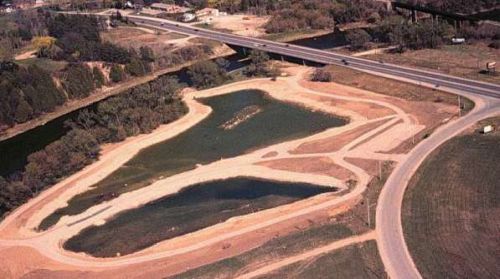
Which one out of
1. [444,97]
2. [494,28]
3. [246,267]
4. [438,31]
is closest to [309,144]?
[444,97]

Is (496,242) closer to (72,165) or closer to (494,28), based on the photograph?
(72,165)

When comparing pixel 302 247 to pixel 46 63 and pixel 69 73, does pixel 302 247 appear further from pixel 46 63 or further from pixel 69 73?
pixel 46 63

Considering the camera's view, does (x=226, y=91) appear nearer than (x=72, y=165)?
No

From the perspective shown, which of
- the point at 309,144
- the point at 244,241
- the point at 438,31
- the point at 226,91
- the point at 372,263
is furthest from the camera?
the point at 438,31

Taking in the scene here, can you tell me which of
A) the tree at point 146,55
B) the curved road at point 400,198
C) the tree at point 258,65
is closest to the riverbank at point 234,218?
the curved road at point 400,198

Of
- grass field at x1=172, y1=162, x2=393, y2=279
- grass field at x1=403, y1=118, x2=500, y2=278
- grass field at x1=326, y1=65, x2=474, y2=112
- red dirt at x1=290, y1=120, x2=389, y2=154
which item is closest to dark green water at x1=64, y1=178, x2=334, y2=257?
grass field at x1=172, y1=162, x2=393, y2=279

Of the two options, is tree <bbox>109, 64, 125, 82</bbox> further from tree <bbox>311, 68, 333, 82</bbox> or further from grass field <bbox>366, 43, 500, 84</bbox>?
grass field <bbox>366, 43, 500, 84</bbox>
